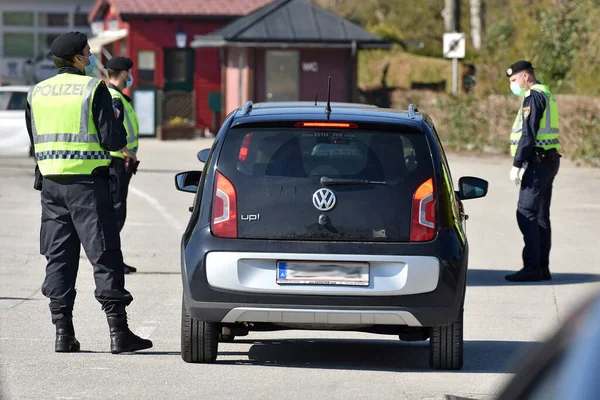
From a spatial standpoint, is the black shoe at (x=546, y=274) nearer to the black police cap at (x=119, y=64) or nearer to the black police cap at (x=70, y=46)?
the black police cap at (x=119, y=64)

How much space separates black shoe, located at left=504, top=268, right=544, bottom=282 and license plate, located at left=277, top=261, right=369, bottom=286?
184 inches

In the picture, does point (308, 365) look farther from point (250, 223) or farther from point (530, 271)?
point (530, 271)

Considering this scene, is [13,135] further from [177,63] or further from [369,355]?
[369,355]

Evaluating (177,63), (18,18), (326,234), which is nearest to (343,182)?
(326,234)

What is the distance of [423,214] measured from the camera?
6.99 meters

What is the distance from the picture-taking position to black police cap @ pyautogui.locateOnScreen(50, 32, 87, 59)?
7.50m

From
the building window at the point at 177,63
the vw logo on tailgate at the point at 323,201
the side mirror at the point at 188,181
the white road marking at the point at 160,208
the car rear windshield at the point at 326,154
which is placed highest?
the car rear windshield at the point at 326,154

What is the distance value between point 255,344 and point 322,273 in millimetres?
1412

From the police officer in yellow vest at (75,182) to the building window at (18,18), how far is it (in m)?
59.7

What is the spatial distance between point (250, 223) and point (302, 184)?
339 mm

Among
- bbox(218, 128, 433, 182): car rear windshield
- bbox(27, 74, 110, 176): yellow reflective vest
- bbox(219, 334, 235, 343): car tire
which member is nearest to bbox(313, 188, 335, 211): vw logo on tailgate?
bbox(218, 128, 433, 182): car rear windshield

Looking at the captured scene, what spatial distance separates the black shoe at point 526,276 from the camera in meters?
11.3

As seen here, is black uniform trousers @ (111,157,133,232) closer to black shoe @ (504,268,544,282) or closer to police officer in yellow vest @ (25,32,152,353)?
black shoe @ (504,268,544,282)

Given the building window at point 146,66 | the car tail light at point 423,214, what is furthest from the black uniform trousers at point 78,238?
the building window at point 146,66
